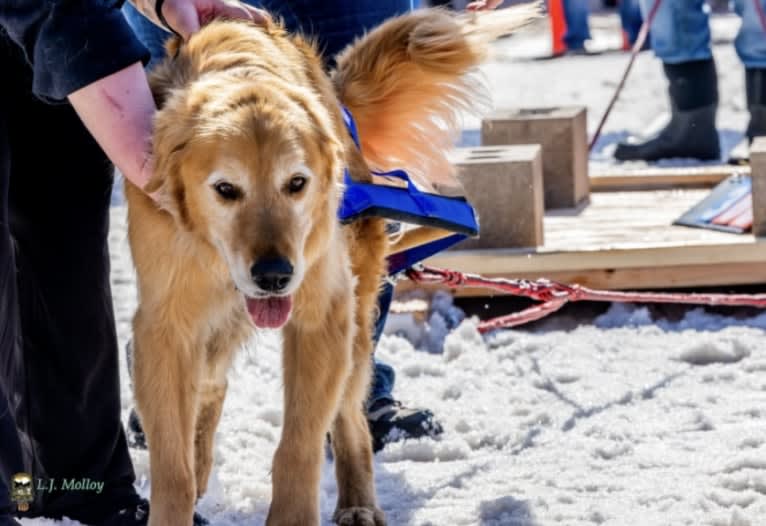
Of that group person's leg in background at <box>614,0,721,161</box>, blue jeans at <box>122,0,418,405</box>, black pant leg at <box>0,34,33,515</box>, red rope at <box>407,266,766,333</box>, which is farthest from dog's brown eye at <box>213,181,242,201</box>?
A: person's leg in background at <box>614,0,721,161</box>

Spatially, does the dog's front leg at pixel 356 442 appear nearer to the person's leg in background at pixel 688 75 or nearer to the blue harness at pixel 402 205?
the blue harness at pixel 402 205

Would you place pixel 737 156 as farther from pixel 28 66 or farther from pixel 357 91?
pixel 28 66

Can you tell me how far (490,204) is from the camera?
5797 millimetres

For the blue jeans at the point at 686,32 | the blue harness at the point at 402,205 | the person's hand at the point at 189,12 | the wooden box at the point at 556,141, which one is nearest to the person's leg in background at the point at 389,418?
the blue harness at the point at 402,205

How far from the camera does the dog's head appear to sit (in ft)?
9.75

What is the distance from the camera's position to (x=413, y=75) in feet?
13.3

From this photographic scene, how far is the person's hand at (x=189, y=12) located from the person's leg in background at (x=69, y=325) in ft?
1.02

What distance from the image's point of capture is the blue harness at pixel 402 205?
348 centimetres

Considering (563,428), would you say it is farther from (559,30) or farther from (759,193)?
(559,30)

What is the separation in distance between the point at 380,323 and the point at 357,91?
70 centimetres

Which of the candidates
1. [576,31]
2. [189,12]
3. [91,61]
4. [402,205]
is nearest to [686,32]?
[402,205]

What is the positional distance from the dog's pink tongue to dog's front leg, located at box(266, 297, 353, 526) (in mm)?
186

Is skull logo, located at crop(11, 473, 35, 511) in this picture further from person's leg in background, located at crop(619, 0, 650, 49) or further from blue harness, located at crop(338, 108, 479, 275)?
person's leg in background, located at crop(619, 0, 650, 49)

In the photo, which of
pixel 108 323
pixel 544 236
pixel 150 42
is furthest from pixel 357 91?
pixel 544 236
